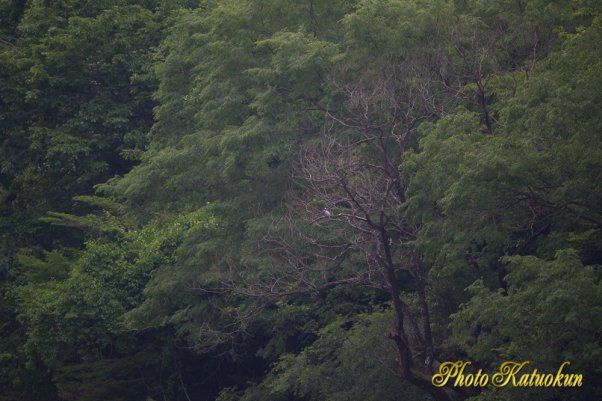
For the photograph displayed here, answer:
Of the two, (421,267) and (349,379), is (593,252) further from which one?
(349,379)

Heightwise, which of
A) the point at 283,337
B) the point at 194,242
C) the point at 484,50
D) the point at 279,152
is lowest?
the point at 283,337

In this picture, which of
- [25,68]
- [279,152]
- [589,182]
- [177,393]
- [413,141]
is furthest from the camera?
[25,68]

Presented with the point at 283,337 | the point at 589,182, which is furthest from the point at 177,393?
the point at 589,182

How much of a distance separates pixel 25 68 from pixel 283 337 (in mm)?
10676

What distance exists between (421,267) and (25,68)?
13.1 m

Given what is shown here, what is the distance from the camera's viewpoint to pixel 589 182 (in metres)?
10.2

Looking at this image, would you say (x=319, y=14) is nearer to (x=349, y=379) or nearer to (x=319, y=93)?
(x=319, y=93)

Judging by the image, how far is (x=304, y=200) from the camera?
14562mm

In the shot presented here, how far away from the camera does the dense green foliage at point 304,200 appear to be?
10609 mm

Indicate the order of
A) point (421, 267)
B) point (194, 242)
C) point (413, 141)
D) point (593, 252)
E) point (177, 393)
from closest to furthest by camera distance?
point (593, 252) → point (421, 267) → point (413, 141) → point (194, 242) → point (177, 393)

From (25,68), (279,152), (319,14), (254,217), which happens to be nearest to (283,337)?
(254,217)

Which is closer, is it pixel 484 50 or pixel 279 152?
pixel 484 50

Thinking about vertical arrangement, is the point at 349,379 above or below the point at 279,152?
below

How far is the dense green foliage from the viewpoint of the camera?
1061 centimetres
